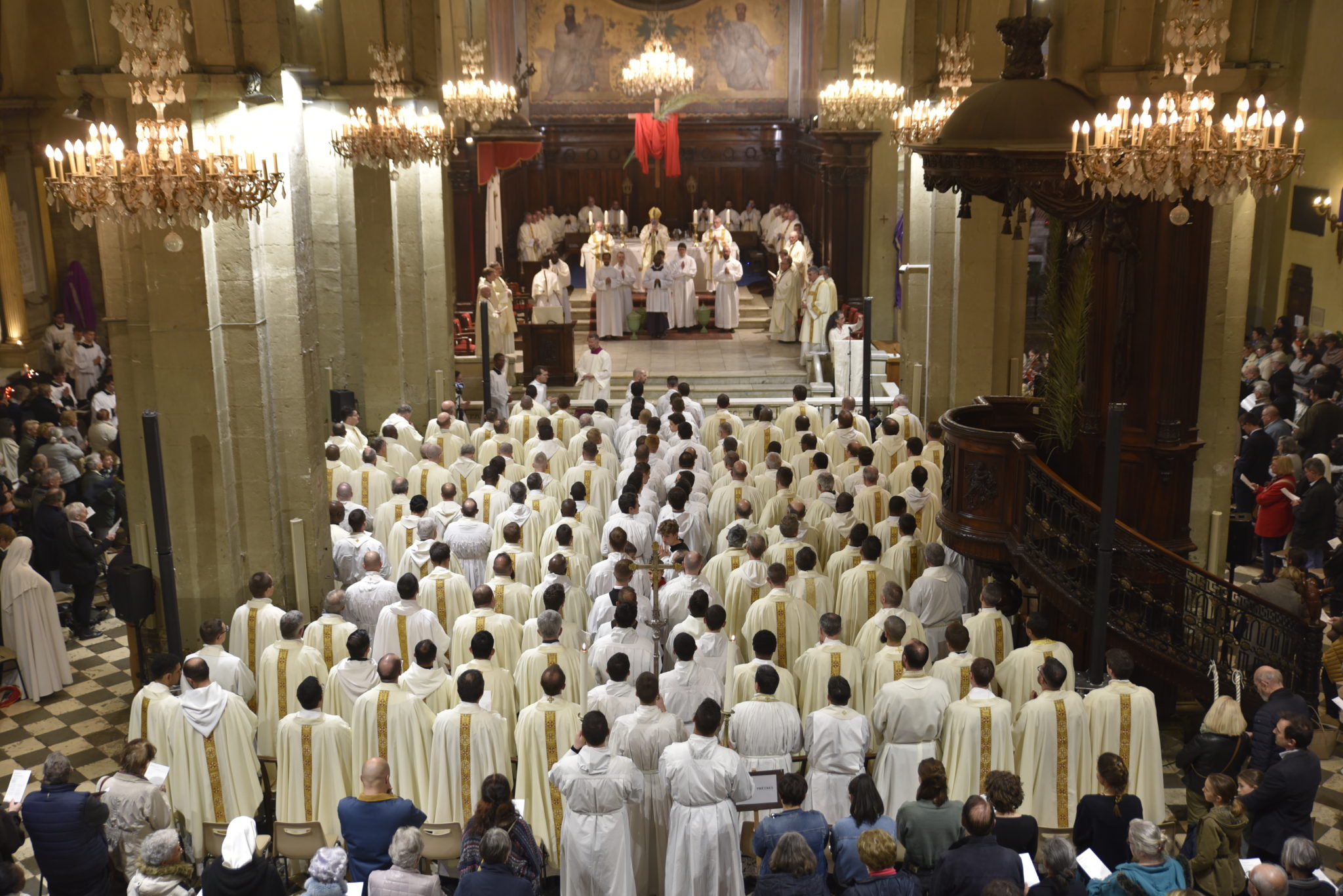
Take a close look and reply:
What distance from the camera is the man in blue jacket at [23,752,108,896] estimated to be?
23.9 ft

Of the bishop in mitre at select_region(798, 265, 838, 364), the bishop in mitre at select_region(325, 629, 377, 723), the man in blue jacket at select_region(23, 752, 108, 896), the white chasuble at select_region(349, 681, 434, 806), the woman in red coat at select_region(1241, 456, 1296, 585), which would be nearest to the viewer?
the man in blue jacket at select_region(23, 752, 108, 896)

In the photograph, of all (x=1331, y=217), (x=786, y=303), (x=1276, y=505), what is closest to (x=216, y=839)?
(x=1276, y=505)

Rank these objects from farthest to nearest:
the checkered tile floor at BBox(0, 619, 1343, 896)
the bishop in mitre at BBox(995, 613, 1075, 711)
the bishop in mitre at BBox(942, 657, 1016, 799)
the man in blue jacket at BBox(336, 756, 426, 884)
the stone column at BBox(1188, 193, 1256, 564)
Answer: the stone column at BBox(1188, 193, 1256, 564), the checkered tile floor at BBox(0, 619, 1343, 896), the bishop in mitre at BBox(995, 613, 1075, 711), the bishop in mitre at BBox(942, 657, 1016, 799), the man in blue jacket at BBox(336, 756, 426, 884)

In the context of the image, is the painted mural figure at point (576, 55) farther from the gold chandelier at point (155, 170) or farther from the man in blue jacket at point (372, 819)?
the man in blue jacket at point (372, 819)

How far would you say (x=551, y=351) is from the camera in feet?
70.6

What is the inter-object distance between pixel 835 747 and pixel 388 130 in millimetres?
9889

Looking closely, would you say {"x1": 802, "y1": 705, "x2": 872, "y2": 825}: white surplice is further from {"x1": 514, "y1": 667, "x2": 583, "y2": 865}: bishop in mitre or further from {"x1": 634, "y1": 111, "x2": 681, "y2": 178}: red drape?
{"x1": 634, "y1": 111, "x2": 681, "y2": 178}: red drape

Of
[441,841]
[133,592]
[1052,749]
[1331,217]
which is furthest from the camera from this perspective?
[1331,217]

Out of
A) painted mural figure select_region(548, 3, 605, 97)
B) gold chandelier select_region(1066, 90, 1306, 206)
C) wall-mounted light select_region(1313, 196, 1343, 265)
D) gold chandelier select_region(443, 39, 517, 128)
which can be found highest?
painted mural figure select_region(548, 3, 605, 97)

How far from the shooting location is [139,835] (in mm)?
7652

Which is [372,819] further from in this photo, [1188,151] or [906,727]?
[1188,151]

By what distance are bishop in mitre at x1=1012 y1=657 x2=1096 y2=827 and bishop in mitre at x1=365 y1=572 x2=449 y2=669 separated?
4.27 metres

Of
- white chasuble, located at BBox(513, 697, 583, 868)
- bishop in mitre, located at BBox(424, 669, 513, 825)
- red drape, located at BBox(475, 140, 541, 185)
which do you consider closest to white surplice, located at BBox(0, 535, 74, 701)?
bishop in mitre, located at BBox(424, 669, 513, 825)

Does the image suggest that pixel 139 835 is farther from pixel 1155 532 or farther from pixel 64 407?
pixel 64 407
